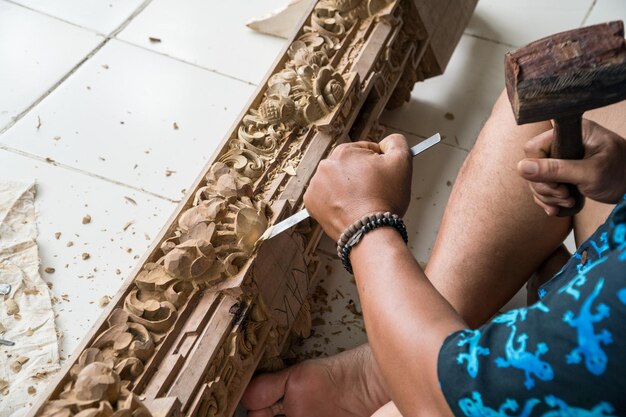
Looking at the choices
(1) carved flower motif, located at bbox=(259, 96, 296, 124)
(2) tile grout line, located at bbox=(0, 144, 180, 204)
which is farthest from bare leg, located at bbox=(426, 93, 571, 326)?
(2) tile grout line, located at bbox=(0, 144, 180, 204)

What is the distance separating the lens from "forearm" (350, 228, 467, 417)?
92 centimetres

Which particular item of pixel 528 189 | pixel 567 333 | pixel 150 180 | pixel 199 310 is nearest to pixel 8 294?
pixel 150 180

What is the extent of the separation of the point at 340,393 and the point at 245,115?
0.69m

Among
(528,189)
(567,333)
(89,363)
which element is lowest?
(89,363)

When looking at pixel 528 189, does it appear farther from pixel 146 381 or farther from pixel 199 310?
pixel 146 381

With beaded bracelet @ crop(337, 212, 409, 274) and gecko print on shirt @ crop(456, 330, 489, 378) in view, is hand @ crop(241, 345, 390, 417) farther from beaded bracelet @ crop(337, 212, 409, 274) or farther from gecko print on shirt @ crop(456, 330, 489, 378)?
gecko print on shirt @ crop(456, 330, 489, 378)

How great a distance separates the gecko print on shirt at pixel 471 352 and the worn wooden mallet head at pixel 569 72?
1.11 feet

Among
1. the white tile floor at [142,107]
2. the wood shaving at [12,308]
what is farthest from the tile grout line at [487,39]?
the wood shaving at [12,308]

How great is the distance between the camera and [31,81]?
7.42ft

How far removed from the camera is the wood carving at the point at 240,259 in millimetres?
1238

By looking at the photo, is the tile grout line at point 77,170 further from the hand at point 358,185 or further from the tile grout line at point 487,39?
the tile grout line at point 487,39

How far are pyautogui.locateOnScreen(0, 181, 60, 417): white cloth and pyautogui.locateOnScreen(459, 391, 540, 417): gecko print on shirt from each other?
1079mm

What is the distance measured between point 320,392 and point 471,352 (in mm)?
725

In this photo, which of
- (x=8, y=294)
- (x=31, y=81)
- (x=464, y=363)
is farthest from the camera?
(x=31, y=81)
